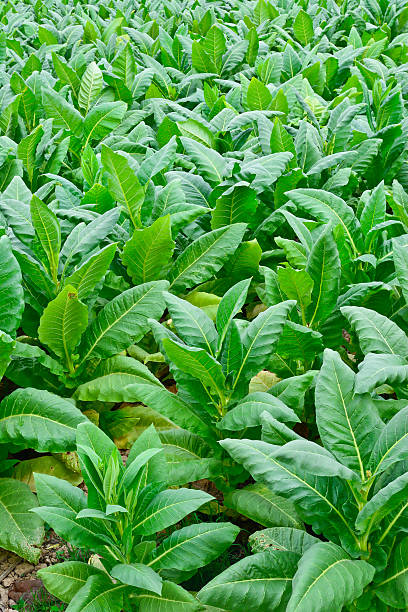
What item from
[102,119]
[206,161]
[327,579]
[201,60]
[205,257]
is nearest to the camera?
[327,579]

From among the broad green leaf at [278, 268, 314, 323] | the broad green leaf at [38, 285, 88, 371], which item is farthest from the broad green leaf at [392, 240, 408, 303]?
the broad green leaf at [38, 285, 88, 371]

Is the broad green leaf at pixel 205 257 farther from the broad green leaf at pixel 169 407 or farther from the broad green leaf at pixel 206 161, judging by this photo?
the broad green leaf at pixel 169 407

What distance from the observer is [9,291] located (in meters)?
2.49

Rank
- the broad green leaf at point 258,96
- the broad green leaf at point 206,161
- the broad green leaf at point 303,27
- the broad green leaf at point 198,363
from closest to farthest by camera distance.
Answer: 1. the broad green leaf at point 198,363
2. the broad green leaf at point 206,161
3. the broad green leaf at point 258,96
4. the broad green leaf at point 303,27

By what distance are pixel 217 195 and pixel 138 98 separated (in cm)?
204

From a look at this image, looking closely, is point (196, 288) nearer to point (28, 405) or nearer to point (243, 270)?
point (243, 270)

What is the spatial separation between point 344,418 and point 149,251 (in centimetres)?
124

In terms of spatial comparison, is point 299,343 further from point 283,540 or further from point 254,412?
point 283,540

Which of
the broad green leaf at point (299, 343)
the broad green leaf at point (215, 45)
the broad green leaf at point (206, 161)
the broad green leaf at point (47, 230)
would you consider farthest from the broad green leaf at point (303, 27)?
the broad green leaf at point (299, 343)

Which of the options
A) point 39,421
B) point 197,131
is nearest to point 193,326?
point 39,421

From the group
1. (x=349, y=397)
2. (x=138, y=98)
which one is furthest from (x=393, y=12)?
(x=349, y=397)

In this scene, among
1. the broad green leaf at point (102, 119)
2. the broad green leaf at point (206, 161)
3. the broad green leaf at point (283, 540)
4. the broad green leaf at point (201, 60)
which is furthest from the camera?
the broad green leaf at point (201, 60)

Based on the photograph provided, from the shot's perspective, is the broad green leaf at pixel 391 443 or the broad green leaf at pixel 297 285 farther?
the broad green leaf at pixel 297 285

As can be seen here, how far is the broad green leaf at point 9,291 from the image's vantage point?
2486mm
